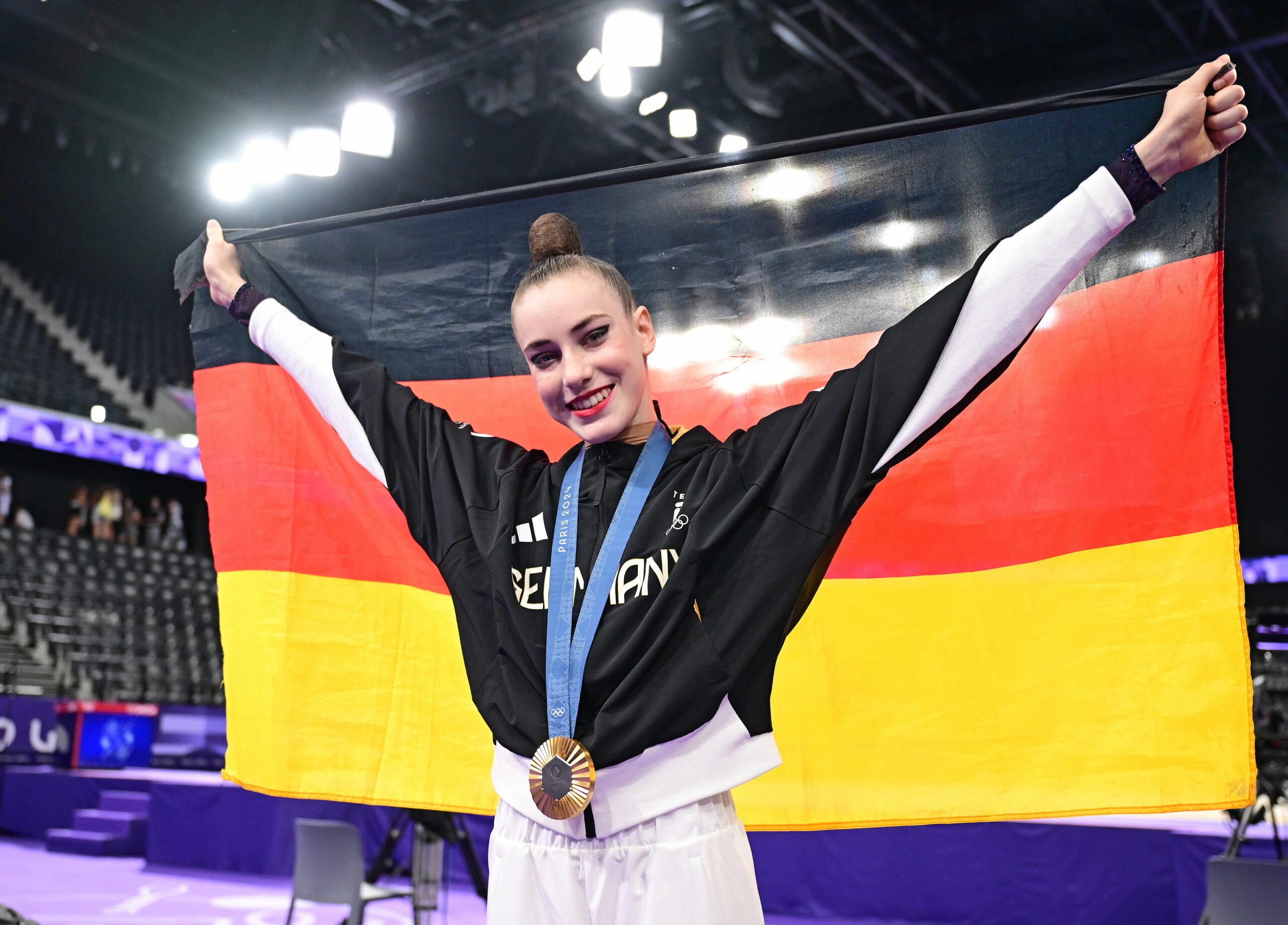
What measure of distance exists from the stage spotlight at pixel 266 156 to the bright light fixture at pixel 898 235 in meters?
7.04

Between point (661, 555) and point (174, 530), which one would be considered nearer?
point (661, 555)

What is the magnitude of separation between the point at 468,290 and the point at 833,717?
1146 mm

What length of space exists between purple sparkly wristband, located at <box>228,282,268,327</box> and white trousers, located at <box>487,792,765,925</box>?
1138 millimetres

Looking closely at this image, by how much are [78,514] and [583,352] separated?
16809 mm

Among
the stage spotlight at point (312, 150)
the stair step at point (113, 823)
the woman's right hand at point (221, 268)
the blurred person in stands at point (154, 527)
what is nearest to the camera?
the woman's right hand at point (221, 268)

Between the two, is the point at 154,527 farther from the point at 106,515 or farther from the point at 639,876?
the point at 639,876

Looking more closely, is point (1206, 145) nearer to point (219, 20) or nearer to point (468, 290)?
point (468, 290)

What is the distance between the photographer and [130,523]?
16.5m

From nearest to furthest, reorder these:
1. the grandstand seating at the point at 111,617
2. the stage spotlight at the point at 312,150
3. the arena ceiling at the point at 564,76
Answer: the arena ceiling at the point at 564,76 < the stage spotlight at the point at 312,150 < the grandstand seating at the point at 111,617

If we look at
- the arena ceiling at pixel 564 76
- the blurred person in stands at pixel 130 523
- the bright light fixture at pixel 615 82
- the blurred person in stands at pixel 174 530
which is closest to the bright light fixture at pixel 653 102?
the arena ceiling at pixel 564 76

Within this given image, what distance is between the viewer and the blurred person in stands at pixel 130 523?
16297 millimetres

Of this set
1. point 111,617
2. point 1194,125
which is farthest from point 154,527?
point 1194,125

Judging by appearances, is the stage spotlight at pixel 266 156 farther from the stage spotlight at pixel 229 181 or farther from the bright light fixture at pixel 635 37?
the bright light fixture at pixel 635 37

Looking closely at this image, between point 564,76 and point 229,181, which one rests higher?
point 564,76
